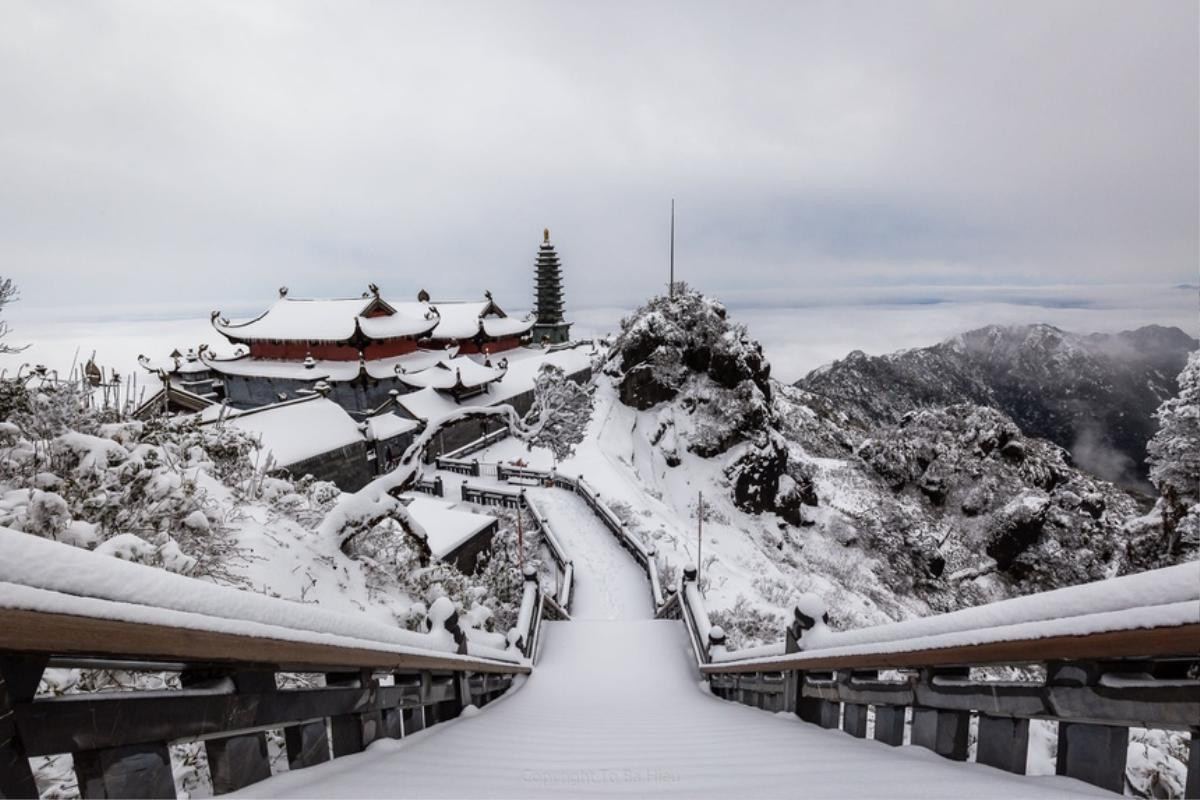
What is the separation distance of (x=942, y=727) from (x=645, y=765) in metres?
1.47

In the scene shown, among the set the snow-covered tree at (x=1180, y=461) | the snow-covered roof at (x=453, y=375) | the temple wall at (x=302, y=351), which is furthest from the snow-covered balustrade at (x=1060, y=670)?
the temple wall at (x=302, y=351)

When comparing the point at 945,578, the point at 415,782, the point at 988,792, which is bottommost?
the point at 945,578

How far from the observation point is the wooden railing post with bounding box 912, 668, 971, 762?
7.77 feet

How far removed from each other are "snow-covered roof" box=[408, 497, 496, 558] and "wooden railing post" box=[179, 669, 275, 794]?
1038cm

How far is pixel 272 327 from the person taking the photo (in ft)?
111

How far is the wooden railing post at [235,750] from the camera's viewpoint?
1.80 meters

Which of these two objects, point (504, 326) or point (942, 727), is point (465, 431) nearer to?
point (504, 326)

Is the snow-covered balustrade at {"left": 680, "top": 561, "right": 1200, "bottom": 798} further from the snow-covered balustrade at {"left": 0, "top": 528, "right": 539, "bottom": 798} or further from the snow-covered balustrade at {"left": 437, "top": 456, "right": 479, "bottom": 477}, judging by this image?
the snow-covered balustrade at {"left": 437, "top": 456, "right": 479, "bottom": 477}

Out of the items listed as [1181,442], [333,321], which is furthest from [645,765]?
[333,321]

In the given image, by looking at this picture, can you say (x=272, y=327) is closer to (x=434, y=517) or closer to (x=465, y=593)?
(x=434, y=517)

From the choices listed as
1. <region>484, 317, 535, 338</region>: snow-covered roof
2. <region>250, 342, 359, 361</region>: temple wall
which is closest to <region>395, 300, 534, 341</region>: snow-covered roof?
<region>484, 317, 535, 338</region>: snow-covered roof

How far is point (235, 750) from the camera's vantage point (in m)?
1.85

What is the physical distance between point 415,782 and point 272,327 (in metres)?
37.7

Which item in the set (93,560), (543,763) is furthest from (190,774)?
(93,560)
